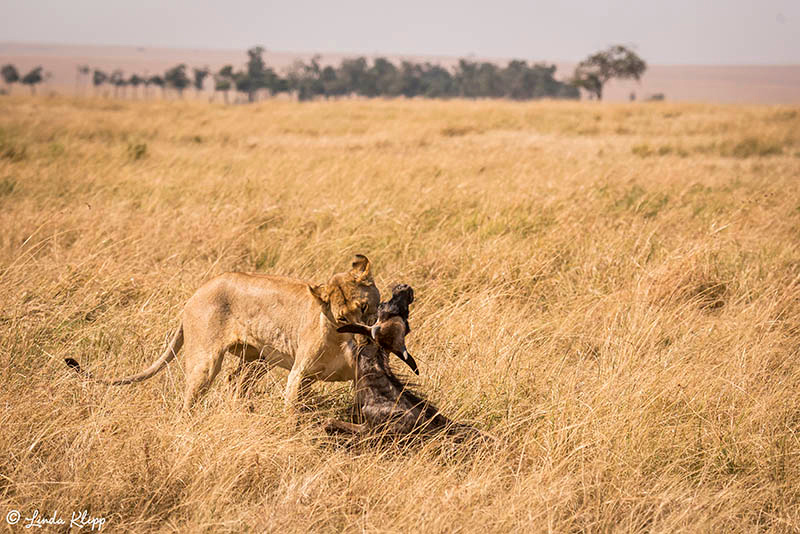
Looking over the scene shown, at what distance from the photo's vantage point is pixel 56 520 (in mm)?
2227

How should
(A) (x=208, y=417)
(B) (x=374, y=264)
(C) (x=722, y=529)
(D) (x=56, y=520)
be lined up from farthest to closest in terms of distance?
(B) (x=374, y=264), (A) (x=208, y=417), (C) (x=722, y=529), (D) (x=56, y=520)

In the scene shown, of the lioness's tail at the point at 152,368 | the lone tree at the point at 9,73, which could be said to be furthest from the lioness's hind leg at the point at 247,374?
the lone tree at the point at 9,73

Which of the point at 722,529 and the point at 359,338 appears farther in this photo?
the point at 359,338

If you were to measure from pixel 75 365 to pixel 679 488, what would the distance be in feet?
7.50

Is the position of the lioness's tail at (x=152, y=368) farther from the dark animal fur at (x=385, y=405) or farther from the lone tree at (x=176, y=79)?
the lone tree at (x=176, y=79)

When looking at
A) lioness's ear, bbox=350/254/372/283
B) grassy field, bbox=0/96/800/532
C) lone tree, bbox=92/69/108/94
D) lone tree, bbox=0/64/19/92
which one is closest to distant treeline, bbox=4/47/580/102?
lone tree, bbox=0/64/19/92

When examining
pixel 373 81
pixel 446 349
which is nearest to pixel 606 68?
pixel 373 81

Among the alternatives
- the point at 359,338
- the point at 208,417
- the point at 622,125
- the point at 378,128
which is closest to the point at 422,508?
the point at 359,338

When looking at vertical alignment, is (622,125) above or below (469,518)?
above

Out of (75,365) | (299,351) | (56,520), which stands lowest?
(56,520)

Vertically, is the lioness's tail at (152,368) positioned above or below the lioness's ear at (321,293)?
below

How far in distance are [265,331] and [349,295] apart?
445 mm

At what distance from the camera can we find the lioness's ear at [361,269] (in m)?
2.41

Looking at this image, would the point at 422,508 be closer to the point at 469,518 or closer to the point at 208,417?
the point at 469,518
